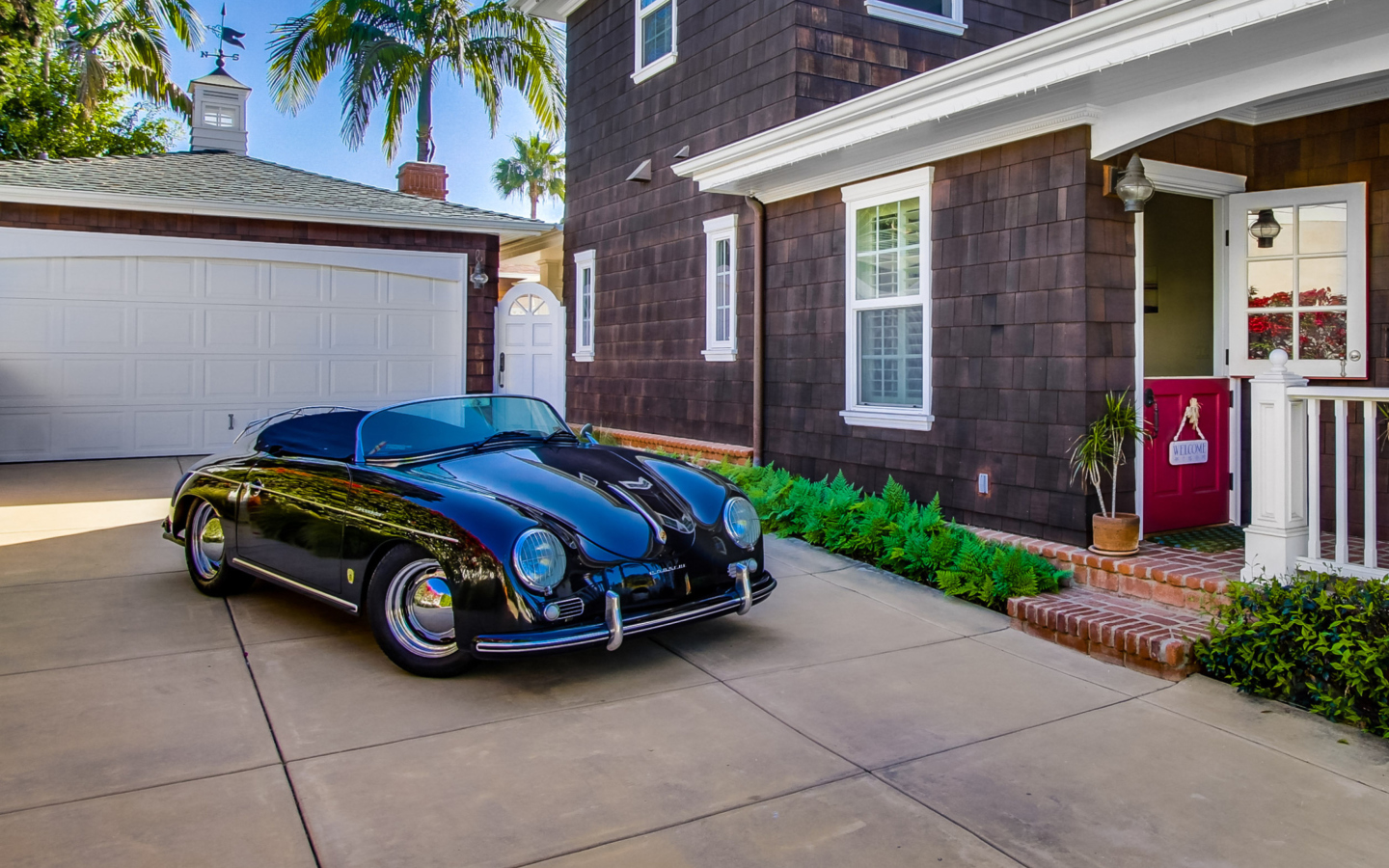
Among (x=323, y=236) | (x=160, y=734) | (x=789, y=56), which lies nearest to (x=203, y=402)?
(x=323, y=236)

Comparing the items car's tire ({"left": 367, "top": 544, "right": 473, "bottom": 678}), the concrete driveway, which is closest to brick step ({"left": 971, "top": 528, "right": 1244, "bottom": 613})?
the concrete driveway

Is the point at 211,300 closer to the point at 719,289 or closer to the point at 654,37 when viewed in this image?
the point at 654,37

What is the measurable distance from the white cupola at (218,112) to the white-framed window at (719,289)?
347 inches

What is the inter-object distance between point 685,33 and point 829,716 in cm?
801

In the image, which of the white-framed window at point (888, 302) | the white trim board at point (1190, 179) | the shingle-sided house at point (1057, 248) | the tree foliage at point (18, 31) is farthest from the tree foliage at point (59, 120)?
the white trim board at point (1190, 179)

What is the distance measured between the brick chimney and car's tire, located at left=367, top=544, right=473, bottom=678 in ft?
37.6

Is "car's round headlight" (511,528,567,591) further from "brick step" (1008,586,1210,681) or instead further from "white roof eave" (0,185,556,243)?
"white roof eave" (0,185,556,243)

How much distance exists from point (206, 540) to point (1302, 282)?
6.28 metres

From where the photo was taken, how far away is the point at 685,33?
980 centimetres

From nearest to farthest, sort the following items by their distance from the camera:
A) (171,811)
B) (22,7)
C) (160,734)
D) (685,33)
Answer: (171,811) < (160,734) < (685,33) < (22,7)

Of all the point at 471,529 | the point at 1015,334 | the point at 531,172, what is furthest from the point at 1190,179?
the point at 531,172

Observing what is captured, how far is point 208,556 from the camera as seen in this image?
5.24m

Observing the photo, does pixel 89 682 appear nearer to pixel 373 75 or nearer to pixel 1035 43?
pixel 1035 43

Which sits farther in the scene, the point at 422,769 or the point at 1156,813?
the point at 422,769
